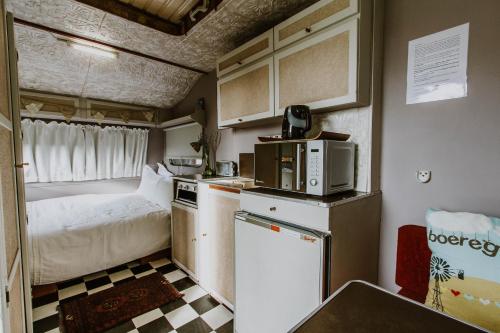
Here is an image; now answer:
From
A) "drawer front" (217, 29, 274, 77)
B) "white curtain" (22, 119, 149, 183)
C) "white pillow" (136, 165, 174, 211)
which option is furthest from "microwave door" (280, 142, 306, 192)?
"white curtain" (22, 119, 149, 183)

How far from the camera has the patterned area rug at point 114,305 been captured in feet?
5.83

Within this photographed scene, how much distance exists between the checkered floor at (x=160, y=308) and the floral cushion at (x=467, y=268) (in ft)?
4.62

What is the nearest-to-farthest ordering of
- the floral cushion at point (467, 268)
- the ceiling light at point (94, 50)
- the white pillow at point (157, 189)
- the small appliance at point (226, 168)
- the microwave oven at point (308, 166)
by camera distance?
the floral cushion at point (467, 268)
the microwave oven at point (308, 166)
the ceiling light at point (94, 50)
the small appliance at point (226, 168)
the white pillow at point (157, 189)

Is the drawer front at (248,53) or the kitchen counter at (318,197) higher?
the drawer front at (248,53)

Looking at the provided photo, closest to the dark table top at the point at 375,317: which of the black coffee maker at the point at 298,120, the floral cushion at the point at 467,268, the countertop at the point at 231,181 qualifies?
the floral cushion at the point at 467,268

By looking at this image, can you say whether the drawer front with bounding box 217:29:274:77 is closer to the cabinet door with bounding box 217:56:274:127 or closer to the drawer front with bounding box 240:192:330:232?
the cabinet door with bounding box 217:56:274:127

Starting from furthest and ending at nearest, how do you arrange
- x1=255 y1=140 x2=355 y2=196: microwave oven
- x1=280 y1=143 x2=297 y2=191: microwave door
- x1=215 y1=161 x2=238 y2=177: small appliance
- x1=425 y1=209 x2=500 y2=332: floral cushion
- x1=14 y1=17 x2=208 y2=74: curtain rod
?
x1=215 y1=161 x2=238 y2=177: small appliance → x1=14 y1=17 x2=208 y2=74: curtain rod → x1=280 y1=143 x2=297 y2=191: microwave door → x1=255 y1=140 x2=355 y2=196: microwave oven → x1=425 y1=209 x2=500 y2=332: floral cushion

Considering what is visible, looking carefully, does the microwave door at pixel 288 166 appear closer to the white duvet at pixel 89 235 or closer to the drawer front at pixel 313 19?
the drawer front at pixel 313 19

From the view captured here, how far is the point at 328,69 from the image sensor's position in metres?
1.43

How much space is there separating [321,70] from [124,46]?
82.9 inches

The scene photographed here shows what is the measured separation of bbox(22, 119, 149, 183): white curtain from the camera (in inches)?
131

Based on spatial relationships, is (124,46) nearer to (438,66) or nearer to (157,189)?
(157,189)

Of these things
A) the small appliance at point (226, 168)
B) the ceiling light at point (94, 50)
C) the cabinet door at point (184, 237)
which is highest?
the ceiling light at point (94, 50)

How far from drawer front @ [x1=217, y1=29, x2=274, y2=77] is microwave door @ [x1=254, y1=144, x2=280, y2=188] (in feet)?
2.60
